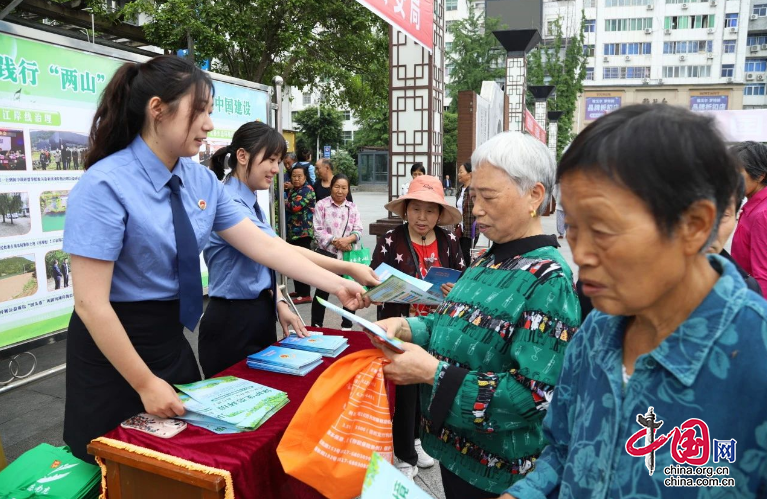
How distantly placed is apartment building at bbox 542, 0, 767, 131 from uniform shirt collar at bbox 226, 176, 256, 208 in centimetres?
4245

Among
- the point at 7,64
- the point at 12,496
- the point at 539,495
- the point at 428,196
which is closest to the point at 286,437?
the point at 539,495

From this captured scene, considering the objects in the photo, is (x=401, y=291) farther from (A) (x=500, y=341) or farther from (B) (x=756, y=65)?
(B) (x=756, y=65)

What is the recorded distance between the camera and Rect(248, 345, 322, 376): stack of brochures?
1.93 m

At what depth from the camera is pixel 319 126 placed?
35219 mm

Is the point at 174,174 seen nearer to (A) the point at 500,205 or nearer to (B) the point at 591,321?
(A) the point at 500,205

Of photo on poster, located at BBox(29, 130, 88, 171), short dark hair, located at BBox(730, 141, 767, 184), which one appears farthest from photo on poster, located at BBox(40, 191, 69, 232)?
short dark hair, located at BBox(730, 141, 767, 184)

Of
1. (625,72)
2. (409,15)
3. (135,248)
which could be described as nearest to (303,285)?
(409,15)

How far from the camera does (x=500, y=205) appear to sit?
1.45 meters

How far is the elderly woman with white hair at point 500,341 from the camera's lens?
1273mm

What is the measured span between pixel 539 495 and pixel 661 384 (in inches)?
13.4

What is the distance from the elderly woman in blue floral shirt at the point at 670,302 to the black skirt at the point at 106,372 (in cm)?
126

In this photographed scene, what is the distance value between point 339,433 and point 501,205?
2.47ft

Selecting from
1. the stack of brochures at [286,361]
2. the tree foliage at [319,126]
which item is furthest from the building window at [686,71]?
the stack of brochures at [286,361]

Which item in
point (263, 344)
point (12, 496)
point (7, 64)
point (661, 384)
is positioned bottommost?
point (12, 496)
